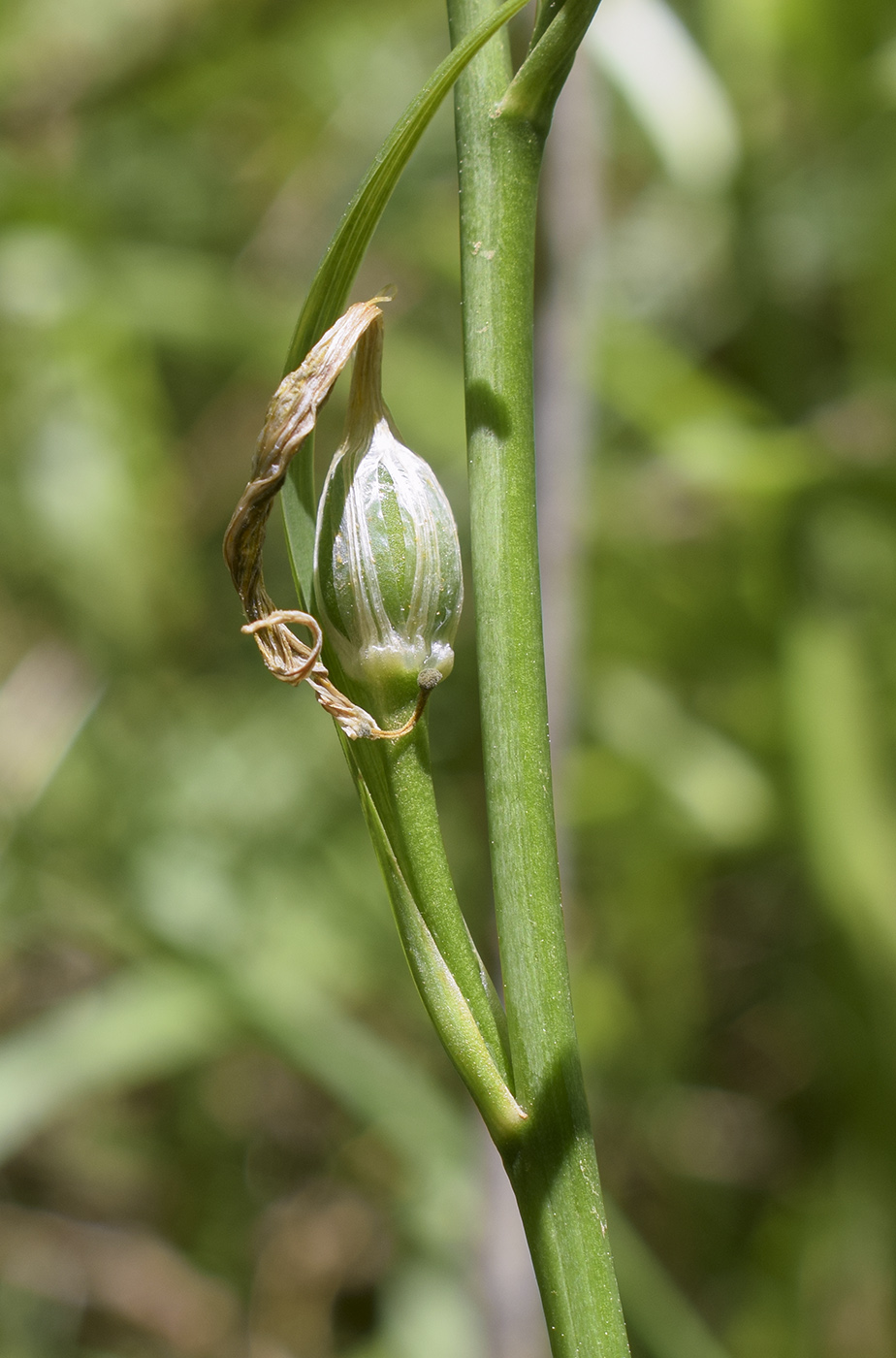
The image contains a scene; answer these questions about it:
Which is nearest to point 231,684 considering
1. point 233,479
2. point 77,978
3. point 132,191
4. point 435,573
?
point 233,479

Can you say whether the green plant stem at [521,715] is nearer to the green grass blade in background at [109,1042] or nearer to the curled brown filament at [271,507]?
the curled brown filament at [271,507]

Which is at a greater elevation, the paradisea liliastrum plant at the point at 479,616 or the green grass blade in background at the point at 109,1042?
the paradisea liliastrum plant at the point at 479,616

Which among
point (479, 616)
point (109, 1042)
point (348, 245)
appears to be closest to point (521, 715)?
point (479, 616)

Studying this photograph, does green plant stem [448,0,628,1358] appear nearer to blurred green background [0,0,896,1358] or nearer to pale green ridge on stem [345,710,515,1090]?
pale green ridge on stem [345,710,515,1090]

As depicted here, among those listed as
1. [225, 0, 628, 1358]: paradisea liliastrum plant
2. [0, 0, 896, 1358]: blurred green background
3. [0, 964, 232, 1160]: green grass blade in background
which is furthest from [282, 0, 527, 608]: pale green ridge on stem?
[0, 964, 232, 1160]: green grass blade in background

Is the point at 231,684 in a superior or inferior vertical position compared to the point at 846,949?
superior

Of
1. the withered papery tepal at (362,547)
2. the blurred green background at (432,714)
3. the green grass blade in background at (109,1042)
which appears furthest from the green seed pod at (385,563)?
the green grass blade in background at (109,1042)

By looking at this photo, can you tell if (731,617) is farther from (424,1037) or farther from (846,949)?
(424,1037)
